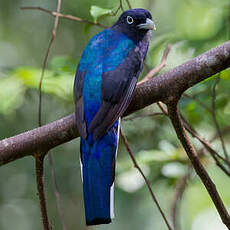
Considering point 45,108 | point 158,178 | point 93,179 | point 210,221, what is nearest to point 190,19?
point 45,108

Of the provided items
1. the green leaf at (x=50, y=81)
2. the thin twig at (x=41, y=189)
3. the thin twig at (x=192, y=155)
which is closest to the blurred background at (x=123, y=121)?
the green leaf at (x=50, y=81)

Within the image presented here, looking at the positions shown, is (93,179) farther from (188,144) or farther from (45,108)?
(45,108)

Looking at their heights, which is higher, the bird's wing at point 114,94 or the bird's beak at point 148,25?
the bird's beak at point 148,25

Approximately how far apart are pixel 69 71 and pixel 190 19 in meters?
3.75

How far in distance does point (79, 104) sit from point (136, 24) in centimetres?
98

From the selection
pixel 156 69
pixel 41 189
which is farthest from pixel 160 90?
pixel 41 189

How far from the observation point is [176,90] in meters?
2.82

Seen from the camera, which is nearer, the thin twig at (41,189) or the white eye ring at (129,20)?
the thin twig at (41,189)

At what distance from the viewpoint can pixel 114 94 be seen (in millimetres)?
3238

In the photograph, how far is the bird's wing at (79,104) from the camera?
A: 3.02 metres

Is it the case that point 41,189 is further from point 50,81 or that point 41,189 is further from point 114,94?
point 50,81

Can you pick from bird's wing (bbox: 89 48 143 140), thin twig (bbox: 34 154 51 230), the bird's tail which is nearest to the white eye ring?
bird's wing (bbox: 89 48 143 140)

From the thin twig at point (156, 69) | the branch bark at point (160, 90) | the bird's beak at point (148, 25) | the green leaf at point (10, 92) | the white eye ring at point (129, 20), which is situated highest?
the white eye ring at point (129, 20)

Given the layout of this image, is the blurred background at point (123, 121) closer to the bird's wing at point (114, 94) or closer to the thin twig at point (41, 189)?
the bird's wing at point (114, 94)
